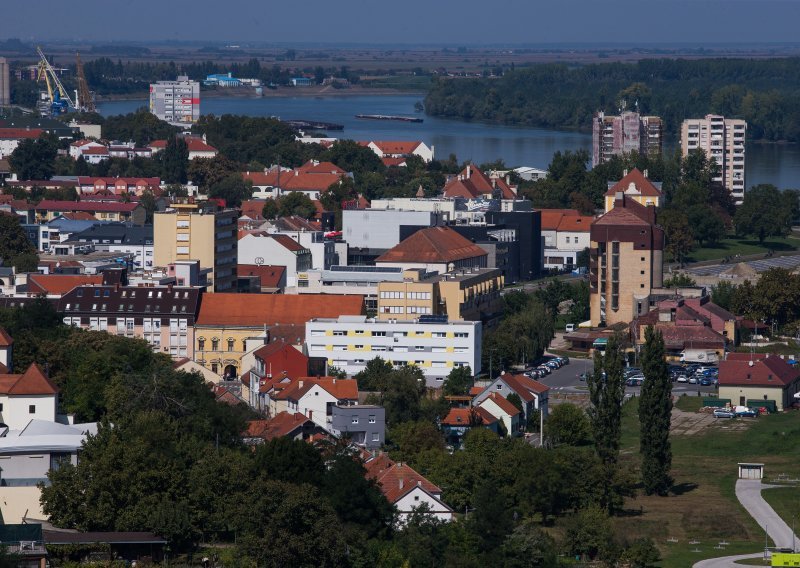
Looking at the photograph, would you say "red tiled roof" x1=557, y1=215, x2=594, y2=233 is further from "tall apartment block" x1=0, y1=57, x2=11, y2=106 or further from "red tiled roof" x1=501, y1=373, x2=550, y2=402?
"tall apartment block" x1=0, y1=57, x2=11, y2=106

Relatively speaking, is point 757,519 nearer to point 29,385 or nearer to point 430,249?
point 29,385

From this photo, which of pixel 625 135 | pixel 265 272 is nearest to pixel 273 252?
pixel 265 272

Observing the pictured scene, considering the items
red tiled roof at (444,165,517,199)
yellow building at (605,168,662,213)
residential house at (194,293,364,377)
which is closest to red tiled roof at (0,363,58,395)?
residential house at (194,293,364,377)

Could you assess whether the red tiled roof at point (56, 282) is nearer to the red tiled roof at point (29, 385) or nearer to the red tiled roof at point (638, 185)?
the red tiled roof at point (29, 385)

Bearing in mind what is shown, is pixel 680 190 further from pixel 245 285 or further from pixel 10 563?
pixel 10 563

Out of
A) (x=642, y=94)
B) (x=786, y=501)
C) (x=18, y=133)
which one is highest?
(x=786, y=501)

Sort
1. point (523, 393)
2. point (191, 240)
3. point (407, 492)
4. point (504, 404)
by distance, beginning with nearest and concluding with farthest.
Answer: point (407, 492) < point (504, 404) < point (523, 393) < point (191, 240)
